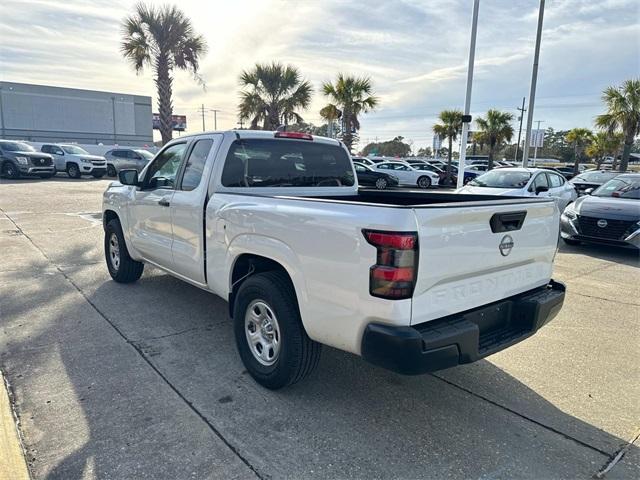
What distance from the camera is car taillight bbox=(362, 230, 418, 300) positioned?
7.83 feet

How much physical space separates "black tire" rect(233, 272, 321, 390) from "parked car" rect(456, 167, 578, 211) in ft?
28.4

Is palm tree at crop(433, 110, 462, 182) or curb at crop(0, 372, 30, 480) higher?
palm tree at crop(433, 110, 462, 182)

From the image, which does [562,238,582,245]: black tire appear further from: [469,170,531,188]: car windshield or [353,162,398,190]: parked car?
[353,162,398,190]: parked car

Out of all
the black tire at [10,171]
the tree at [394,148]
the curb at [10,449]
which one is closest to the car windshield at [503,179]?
the curb at [10,449]

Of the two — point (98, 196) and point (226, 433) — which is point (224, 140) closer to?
point (226, 433)

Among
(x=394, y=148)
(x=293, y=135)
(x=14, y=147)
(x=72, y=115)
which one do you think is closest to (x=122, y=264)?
(x=293, y=135)

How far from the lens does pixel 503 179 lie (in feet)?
38.6

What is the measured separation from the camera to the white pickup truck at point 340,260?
246 cm

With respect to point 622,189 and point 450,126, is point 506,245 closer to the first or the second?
point 622,189

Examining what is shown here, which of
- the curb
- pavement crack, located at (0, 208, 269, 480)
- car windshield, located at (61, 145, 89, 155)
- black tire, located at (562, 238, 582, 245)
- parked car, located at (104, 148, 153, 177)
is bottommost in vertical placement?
pavement crack, located at (0, 208, 269, 480)

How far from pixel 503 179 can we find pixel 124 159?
21536mm

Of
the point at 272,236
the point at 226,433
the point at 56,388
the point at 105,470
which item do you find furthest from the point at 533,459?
the point at 56,388

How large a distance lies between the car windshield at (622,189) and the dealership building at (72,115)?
50286 millimetres

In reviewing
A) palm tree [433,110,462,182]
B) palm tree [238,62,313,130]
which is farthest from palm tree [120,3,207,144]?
palm tree [433,110,462,182]
